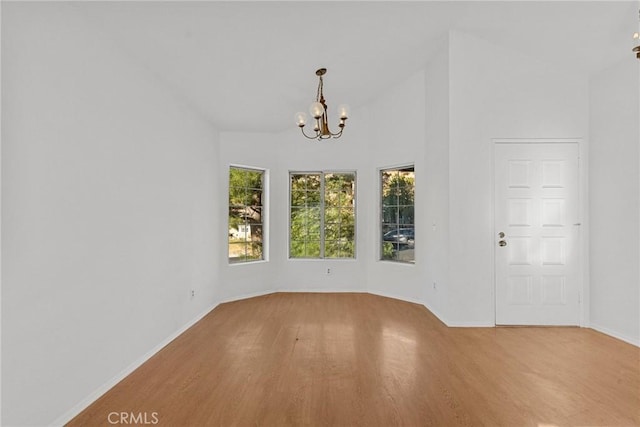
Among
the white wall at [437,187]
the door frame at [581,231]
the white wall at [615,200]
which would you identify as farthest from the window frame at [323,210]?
the white wall at [615,200]

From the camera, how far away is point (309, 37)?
323cm

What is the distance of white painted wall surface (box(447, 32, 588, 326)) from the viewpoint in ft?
12.8

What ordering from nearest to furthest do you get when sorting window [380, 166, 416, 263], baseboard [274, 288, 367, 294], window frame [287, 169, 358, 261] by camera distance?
window [380, 166, 416, 263]
baseboard [274, 288, 367, 294]
window frame [287, 169, 358, 261]

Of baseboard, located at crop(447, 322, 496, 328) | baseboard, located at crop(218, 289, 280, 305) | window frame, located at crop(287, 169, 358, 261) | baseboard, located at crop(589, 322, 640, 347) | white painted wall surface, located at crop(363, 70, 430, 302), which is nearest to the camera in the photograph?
baseboard, located at crop(589, 322, 640, 347)

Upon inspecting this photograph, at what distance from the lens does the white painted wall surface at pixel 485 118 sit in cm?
390

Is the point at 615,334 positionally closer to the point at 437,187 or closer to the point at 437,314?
Result: the point at 437,314

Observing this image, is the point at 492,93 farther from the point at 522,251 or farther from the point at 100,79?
the point at 100,79

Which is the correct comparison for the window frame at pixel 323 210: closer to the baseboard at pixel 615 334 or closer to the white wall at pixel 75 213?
the white wall at pixel 75 213

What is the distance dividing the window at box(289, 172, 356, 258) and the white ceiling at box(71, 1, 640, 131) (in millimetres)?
1735

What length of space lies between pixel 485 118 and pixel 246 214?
3.79 meters

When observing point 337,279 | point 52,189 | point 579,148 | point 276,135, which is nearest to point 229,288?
point 337,279

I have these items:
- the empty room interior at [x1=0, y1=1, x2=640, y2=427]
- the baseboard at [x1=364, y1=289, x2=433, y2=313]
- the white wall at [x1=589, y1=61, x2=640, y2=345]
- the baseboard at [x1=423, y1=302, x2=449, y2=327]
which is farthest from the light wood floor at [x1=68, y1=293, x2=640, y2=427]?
the baseboard at [x1=364, y1=289, x2=433, y2=313]

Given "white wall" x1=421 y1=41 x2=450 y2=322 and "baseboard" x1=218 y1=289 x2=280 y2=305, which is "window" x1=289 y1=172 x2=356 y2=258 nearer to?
"baseboard" x1=218 y1=289 x2=280 y2=305

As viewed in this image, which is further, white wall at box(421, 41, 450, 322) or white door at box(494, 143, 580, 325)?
white wall at box(421, 41, 450, 322)
